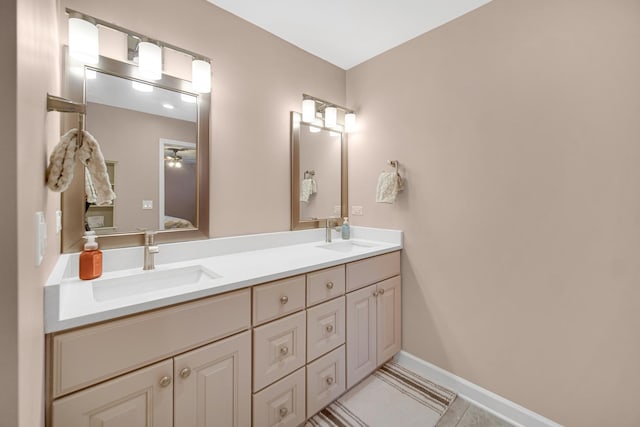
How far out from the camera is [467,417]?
1557 mm

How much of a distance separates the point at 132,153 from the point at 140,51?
1.66 feet

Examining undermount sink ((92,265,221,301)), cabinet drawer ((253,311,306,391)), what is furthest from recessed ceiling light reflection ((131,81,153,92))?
cabinet drawer ((253,311,306,391))

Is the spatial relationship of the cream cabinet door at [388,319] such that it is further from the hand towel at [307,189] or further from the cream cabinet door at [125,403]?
the cream cabinet door at [125,403]

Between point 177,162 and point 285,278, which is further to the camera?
point 177,162

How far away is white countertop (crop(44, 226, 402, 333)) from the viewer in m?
0.85

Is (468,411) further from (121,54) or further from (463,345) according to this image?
(121,54)

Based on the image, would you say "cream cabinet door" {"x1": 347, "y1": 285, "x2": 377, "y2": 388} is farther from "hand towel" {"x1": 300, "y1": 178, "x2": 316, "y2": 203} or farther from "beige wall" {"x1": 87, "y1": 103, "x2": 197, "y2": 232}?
"beige wall" {"x1": 87, "y1": 103, "x2": 197, "y2": 232}

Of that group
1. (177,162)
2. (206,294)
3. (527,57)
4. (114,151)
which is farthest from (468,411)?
(114,151)

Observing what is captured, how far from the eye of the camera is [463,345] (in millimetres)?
1739

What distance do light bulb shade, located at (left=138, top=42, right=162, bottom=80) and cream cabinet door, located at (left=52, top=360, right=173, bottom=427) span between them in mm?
1352

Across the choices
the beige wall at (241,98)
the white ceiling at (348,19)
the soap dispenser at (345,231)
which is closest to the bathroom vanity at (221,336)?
the beige wall at (241,98)

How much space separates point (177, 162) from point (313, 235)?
1.10 m

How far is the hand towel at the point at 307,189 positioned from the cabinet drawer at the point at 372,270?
708 mm

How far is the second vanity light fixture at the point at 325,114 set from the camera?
2.07m
